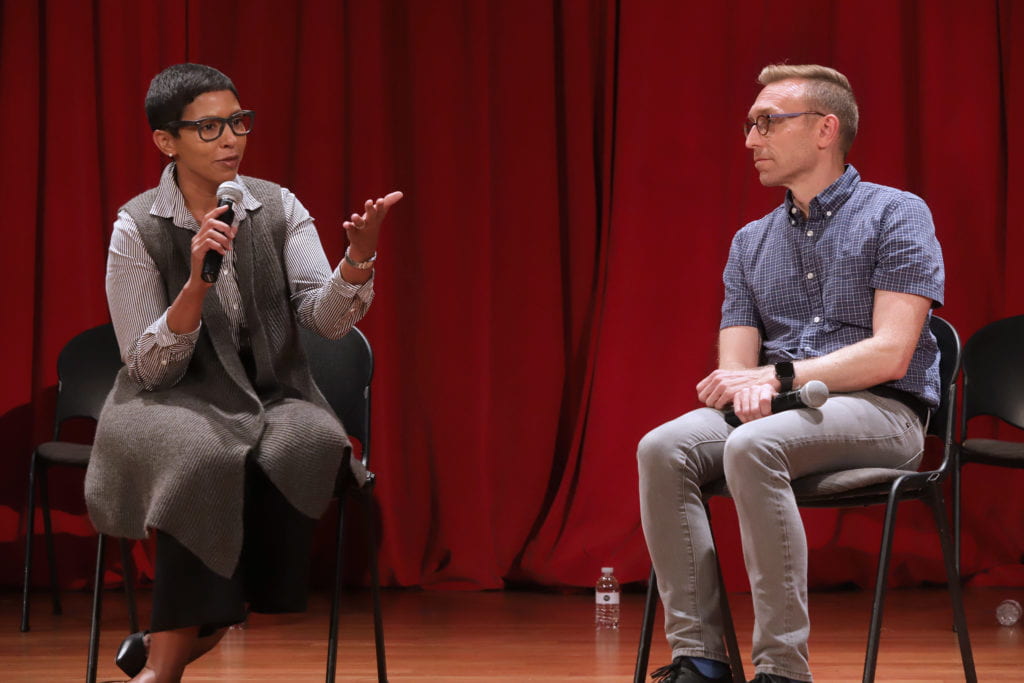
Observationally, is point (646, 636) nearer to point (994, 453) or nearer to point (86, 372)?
point (994, 453)

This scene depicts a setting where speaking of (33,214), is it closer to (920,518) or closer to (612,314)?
(612,314)

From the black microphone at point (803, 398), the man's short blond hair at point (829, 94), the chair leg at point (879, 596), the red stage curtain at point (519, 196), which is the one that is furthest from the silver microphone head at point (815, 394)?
the red stage curtain at point (519, 196)

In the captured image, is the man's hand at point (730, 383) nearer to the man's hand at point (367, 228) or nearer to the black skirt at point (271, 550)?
the man's hand at point (367, 228)

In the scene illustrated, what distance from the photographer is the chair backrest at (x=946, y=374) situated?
2.37 m

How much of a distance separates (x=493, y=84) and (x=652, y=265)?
0.89 meters

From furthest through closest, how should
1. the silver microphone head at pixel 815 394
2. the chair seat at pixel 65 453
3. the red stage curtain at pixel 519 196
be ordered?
1. the red stage curtain at pixel 519 196
2. the chair seat at pixel 65 453
3. the silver microphone head at pixel 815 394

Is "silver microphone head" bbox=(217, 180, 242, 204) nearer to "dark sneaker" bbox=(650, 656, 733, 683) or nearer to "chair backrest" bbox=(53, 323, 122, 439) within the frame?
"dark sneaker" bbox=(650, 656, 733, 683)

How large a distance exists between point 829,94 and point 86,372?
2568 millimetres

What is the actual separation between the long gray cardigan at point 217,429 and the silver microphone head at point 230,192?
0.08 meters

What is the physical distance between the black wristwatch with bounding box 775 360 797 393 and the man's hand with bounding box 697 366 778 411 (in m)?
0.01

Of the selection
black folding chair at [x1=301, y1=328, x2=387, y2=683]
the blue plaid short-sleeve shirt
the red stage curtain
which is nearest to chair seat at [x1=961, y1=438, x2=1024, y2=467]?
the red stage curtain

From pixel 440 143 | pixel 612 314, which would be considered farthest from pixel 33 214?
pixel 612 314

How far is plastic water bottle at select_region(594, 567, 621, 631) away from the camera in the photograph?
340 centimetres

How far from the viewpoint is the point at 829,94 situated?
8.19 ft
